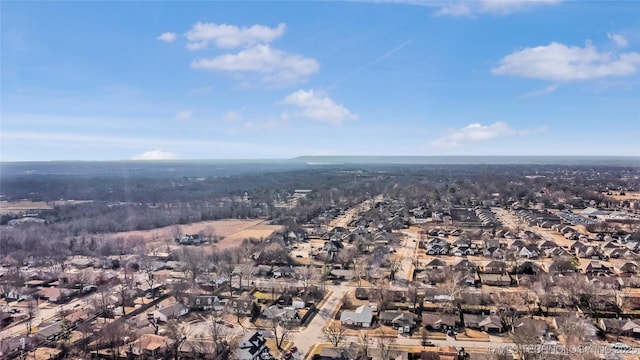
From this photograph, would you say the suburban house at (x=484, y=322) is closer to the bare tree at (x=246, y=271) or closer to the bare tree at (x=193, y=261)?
the bare tree at (x=246, y=271)

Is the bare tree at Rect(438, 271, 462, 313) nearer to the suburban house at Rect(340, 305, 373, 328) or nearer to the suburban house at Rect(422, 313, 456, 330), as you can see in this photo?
the suburban house at Rect(422, 313, 456, 330)

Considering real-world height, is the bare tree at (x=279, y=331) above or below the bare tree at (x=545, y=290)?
below

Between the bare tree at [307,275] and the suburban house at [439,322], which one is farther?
the bare tree at [307,275]

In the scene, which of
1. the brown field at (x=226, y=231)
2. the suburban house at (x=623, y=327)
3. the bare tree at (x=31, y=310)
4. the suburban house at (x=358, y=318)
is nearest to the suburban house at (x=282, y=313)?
the suburban house at (x=358, y=318)

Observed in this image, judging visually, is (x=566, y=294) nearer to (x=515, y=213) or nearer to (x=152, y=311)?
(x=152, y=311)

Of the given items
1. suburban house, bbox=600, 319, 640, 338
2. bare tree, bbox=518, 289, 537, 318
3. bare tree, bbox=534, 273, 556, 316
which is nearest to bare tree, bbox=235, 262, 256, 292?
bare tree, bbox=518, 289, 537, 318

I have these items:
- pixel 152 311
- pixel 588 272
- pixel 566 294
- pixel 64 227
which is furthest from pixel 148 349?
pixel 64 227

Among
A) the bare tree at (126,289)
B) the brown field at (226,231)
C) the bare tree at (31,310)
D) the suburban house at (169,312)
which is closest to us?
the bare tree at (31,310)

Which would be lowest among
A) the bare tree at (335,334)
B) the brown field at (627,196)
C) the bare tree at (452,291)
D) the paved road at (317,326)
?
the paved road at (317,326)
